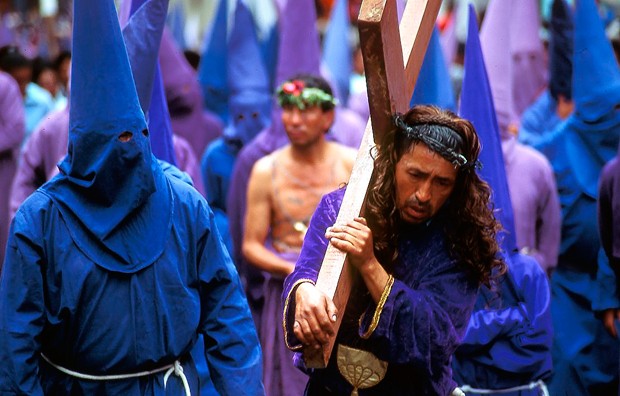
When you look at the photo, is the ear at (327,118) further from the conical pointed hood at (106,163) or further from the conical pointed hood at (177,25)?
the conical pointed hood at (177,25)

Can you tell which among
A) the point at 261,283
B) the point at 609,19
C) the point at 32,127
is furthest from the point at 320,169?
the point at 609,19

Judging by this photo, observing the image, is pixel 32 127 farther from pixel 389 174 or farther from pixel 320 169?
pixel 389 174

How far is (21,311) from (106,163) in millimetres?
562

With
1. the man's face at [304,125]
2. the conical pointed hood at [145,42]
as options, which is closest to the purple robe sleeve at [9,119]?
the man's face at [304,125]

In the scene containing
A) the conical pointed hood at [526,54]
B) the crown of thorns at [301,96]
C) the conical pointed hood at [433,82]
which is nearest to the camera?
the conical pointed hood at [433,82]

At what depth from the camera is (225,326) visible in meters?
4.60

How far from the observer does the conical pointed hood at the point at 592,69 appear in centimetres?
884

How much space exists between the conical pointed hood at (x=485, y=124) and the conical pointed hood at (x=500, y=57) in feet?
7.38

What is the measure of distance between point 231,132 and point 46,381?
5.57 meters

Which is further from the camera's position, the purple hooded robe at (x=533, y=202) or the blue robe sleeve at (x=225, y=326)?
the purple hooded robe at (x=533, y=202)

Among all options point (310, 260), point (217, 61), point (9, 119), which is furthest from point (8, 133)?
point (310, 260)

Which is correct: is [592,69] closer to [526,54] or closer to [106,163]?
[526,54]

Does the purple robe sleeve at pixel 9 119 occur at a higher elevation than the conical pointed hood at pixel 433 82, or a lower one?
lower

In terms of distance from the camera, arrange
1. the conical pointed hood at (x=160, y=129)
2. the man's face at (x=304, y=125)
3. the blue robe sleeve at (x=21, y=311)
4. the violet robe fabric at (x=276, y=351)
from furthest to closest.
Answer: the man's face at (x=304, y=125), the violet robe fabric at (x=276, y=351), the conical pointed hood at (x=160, y=129), the blue robe sleeve at (x=21, y=311)
